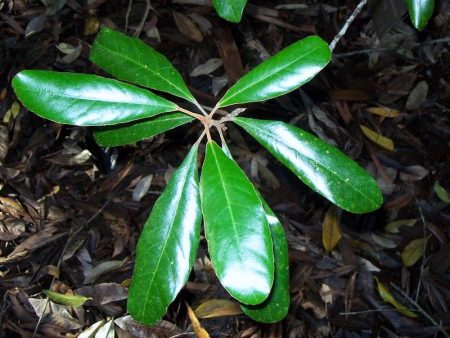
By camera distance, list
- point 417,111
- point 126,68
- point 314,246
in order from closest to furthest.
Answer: point 126,68 < point 314,246 < point 417,111

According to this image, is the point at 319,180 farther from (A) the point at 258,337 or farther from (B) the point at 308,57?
(A) the point at 258,337

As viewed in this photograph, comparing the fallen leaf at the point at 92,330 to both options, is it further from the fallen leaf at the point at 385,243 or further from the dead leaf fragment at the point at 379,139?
the dead leaf fragment at the point at 379,139

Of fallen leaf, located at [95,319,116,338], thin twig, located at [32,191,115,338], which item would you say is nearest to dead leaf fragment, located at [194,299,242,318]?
fallen leaf, located at [95,319,116,338]

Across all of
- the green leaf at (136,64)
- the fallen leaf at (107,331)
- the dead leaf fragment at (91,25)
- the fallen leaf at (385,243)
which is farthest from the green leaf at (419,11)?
the dead leaf fragment at (91,25)

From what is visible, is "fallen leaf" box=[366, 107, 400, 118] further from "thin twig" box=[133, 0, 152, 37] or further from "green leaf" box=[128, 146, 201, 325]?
"green leaf" box=[128, 146, 201, 325]

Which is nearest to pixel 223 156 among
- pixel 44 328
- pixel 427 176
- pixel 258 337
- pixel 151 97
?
pixel 151 97

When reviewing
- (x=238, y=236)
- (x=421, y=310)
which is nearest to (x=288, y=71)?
(x=238, y=236)
